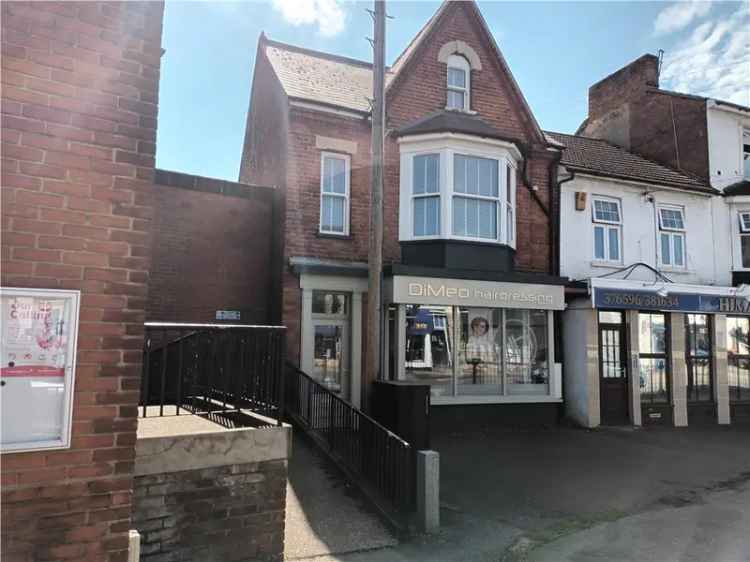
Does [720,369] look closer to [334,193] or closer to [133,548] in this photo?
[334,193]

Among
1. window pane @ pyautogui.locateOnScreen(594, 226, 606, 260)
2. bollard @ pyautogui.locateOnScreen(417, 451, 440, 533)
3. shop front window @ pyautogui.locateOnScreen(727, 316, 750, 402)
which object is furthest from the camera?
shop front window @ pyautogui.locateOnScreen(727, 316, 750, 402)

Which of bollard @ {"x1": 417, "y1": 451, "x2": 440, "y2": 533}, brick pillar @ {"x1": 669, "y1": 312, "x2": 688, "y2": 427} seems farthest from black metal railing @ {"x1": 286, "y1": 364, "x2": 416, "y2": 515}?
brick pillar @ {"x1": 669, "y1": 312, "x2": 688, "y2": 427}

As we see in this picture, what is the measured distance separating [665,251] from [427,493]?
38.4 ft

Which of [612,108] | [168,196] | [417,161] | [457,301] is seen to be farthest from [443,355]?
[612,108]

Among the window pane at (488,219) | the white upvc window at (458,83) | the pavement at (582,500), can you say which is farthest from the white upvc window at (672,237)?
the white upvc window at (458,83)

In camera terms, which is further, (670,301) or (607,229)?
(607,229)

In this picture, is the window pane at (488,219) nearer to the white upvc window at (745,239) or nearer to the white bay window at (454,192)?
the white bay window at (454,192)

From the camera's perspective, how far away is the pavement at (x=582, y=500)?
564cm

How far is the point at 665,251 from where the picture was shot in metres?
14.7

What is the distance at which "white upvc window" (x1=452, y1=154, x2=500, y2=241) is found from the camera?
11586 millimetres

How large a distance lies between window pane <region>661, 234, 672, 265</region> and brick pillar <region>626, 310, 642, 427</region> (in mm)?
2076

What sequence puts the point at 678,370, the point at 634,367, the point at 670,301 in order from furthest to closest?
the point at 678,370, the point at 670,301, the point at 634,367

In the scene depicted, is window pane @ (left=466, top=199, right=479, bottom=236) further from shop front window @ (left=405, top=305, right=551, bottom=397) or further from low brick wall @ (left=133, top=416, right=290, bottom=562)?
low brick wall @ (left=133, top=416, right=290, bottom=562)

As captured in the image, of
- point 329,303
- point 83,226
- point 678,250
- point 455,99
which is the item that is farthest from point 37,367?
point 678,250
